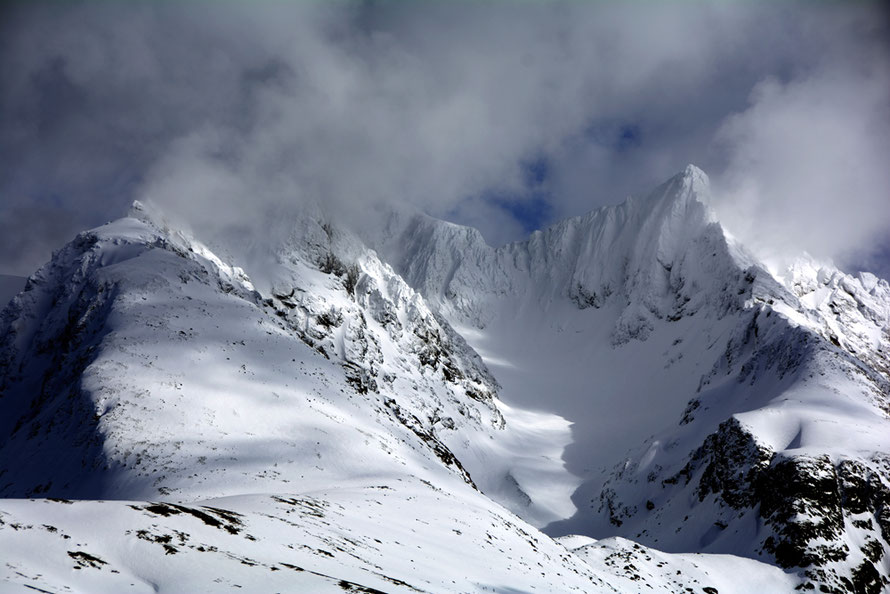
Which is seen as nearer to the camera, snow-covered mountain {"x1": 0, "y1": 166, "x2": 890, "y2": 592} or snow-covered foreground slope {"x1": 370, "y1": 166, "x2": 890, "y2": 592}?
snow-covered mountain {"x1": 0, "y1": 166, "x2": 890, "y2": 592}

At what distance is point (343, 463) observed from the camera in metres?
38.4

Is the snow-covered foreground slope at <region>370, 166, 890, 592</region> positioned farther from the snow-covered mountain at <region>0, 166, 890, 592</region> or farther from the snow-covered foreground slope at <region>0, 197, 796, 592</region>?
the snow-covered foreground slope at <region>0, 197, 796, 592</region>

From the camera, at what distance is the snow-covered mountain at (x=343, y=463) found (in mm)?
16172

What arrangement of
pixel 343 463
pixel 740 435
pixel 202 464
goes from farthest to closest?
pixel 740 435 → pixel 343 463 → pixel 202 464

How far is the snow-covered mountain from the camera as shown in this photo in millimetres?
16172

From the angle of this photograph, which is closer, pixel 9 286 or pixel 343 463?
pixel 343 463

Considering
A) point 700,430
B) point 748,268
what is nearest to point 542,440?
point 700,430

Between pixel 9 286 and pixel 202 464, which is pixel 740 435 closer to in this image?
pixel 202 464

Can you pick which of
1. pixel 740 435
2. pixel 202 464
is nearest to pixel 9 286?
pixel 202 464

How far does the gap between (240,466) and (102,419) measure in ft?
33.1

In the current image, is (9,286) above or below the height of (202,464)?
above

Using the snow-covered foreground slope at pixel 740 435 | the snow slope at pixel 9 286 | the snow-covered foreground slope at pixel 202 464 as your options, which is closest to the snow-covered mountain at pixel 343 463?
the snow-covered foreground slope at pixel 202 464

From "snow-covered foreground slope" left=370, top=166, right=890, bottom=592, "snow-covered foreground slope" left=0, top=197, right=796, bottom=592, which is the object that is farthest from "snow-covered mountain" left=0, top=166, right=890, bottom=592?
"snow-covered foreground slope" left=370, top=166, right=890, bottom=592

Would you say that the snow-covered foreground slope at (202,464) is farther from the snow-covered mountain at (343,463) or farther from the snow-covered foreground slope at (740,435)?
the snow-covered foreground slope at (740,435)
